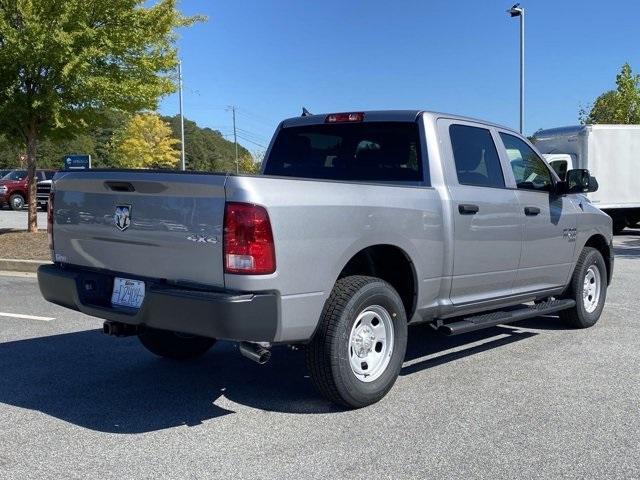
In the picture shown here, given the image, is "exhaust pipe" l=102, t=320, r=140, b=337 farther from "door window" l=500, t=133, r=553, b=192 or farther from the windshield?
the windshield

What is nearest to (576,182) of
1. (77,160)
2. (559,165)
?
(559,165)

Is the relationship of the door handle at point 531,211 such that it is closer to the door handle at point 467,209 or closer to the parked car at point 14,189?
the door handle at point 467,209

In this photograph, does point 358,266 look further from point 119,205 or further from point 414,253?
point 119,205

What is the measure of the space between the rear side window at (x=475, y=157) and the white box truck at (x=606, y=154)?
1163 centimetres

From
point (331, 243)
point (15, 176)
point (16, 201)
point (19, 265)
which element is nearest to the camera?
point (331, 243)

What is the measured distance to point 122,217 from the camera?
4.18 meters

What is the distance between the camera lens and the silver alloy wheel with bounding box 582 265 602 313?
22.5 ft

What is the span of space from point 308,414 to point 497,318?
6.01 ft

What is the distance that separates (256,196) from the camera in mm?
3648

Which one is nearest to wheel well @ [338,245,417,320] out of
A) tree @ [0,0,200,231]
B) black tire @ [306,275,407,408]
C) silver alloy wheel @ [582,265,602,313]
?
black tire @ [306,275,407,408]

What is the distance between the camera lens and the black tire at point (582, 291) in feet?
21.6

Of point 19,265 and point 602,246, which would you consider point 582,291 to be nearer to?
point 602,246

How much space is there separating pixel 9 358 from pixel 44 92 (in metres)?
7.81

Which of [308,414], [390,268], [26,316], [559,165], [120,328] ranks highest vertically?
[559,165]
